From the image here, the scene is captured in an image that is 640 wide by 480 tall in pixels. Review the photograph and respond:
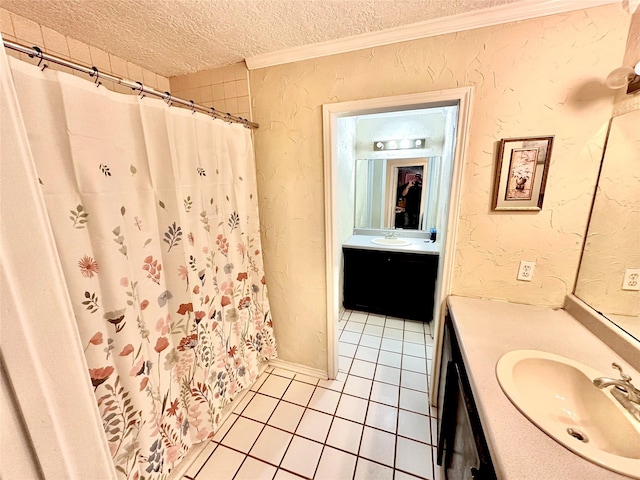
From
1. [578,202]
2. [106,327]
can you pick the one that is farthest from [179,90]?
[578,202]

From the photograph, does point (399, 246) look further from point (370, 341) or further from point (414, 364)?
point (414, 364)

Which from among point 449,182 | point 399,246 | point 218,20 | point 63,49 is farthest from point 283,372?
point 63,49

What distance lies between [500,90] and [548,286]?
1027mm

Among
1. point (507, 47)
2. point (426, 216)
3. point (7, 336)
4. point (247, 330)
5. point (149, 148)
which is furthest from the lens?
point (426, 216)

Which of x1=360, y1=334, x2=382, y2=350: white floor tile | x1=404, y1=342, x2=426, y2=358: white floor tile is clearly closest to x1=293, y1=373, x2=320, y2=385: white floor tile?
x1=360, y1=334, x2=382, y2=350: white floor tile

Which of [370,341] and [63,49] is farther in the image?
[370,341]

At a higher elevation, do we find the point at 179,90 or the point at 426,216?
the point at 179,90

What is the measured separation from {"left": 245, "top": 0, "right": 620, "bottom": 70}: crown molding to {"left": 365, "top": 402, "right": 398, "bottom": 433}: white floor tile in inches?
86.9

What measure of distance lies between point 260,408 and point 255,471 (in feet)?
1.28

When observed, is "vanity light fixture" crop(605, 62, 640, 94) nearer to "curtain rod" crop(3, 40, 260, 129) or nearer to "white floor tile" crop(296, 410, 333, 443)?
"curtain rod" crop(3, 40, 260, 129)

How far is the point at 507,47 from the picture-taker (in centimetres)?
117

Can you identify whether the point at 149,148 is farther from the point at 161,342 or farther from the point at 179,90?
the point at 179,90

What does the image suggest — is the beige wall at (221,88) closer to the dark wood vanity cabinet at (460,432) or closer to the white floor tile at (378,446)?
the dark wood vanity cabinet at (460,432)

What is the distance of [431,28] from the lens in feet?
4.04
